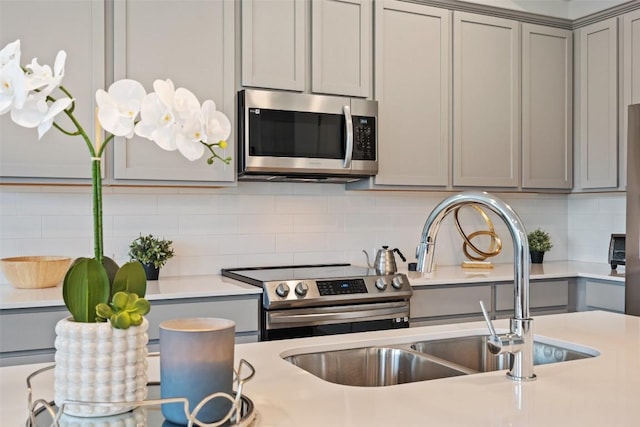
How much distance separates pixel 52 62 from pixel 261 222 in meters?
1.34

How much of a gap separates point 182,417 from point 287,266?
102 inches

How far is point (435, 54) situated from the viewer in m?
3.63

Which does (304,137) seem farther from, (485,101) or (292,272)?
(485,101)

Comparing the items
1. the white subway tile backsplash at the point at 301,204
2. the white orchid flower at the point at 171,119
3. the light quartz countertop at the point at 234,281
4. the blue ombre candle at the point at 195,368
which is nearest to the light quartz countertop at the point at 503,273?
the light quartz countertop at the point at 234,281

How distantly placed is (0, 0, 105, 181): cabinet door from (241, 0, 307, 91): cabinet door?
0.69 m

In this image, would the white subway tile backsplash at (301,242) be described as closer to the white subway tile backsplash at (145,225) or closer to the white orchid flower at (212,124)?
the white subway tile backsplash at (145,225)

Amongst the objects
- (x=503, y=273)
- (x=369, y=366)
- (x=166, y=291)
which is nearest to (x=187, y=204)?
(x=166, y=291)

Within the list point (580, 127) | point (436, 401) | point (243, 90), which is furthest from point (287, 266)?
point (436, 401)

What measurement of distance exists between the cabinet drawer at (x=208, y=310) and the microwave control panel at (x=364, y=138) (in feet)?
3.30

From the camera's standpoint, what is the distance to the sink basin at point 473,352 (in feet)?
5.60

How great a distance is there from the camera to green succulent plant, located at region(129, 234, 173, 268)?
3.03m

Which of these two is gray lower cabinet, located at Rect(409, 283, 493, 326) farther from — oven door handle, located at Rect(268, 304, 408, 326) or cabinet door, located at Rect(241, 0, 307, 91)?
cabinet door, located at Rect(241, 0, 307, 91)

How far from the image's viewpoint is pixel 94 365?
0.92 m

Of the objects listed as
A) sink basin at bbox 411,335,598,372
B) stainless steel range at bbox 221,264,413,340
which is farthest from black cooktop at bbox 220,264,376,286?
sink basin at bbox 411,335,598,372
